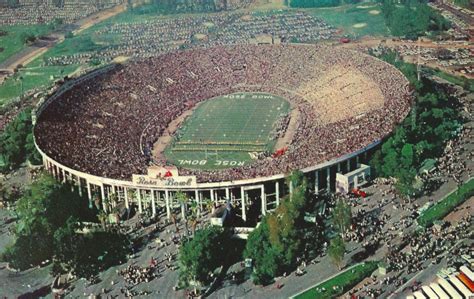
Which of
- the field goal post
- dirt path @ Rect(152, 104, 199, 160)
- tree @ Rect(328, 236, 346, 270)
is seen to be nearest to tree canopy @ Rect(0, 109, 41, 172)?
dirt path @ Rect(152, 104, 199, 160)

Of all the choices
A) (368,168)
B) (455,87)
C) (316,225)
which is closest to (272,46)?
(455,87)

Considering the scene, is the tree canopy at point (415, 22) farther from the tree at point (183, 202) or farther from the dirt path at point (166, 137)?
the tree at point (183, 202)

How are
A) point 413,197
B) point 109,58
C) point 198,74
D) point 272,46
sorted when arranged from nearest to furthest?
point 413,197 < point 198,74 < point 272,46 < point 109,58

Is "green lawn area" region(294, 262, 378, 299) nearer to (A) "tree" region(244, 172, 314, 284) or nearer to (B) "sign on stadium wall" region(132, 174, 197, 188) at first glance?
(A) "tree" region(244, 172, 314, 284)

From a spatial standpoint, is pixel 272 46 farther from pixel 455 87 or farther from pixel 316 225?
pixel 316 225

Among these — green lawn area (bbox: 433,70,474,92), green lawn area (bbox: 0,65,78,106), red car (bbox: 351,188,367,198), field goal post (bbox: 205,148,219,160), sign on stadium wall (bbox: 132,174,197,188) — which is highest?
sign on stadium wall (bbox: 132,174,197,188)
